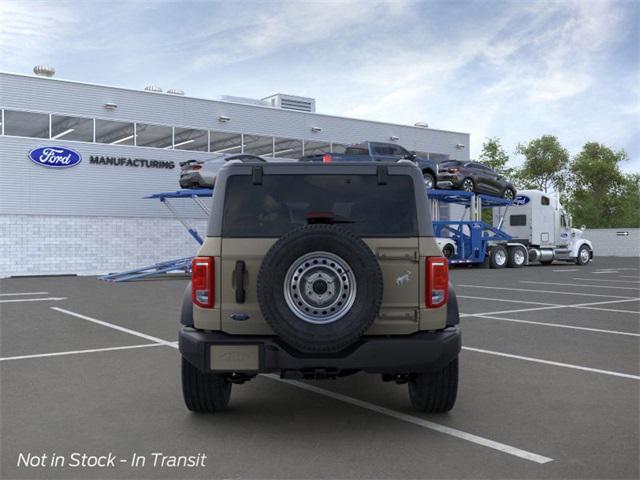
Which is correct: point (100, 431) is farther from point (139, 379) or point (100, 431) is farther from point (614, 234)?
point (614, 234)

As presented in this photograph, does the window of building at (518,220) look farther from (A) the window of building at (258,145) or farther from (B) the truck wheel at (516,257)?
(A) the window of building at (258,145)

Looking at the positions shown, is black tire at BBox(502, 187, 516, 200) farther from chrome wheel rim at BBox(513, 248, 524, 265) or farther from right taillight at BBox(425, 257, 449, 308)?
right taillight at BBox(425, 257, 449, 308)

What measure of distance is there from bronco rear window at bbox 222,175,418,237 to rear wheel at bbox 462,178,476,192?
23310mm

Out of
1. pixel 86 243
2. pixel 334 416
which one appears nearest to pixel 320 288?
pixel 334 416

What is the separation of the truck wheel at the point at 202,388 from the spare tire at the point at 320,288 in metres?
1.01

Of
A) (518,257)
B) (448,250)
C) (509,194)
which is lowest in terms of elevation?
(518,257)

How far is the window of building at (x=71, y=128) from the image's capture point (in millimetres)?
26312

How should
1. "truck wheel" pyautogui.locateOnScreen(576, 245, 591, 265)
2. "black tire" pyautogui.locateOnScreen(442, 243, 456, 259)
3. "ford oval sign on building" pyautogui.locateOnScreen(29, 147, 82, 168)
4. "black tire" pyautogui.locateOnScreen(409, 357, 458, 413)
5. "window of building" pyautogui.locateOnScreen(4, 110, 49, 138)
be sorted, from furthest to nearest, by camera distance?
"truck wheel" pyautogui.locateOnScreen(576, 245, 591, 265) < "black tire" pyautogui.locateOnScreen(442, 243, 456, 259) < "ford oval sign on building" pyautogui.locateOnScreen(29, 147, 82, 168) < "window of building" pyautogui.locateOnScreen(4, 110, 49, 138) < "black tire" pyautogui.locateOnScreen(409, 357, 458, 413)

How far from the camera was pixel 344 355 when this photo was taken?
4438mm

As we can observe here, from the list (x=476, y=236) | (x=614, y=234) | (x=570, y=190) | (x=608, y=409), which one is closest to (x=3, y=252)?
(x=476, y=236)

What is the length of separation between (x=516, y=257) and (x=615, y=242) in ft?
77.2

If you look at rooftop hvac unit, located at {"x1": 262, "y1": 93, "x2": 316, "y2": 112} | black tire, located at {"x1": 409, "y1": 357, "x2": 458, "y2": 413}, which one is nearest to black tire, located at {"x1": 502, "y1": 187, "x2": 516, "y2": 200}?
rooftop hvac unit, located at {"x1": 262, "y1": 93, "x2": 316, "y2": 112}

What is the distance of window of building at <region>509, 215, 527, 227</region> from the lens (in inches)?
1227

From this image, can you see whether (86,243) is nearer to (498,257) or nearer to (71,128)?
(71,128)
